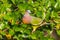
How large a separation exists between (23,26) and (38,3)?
0.17 meters

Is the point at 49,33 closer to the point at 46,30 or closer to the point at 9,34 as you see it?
the point at 46,30

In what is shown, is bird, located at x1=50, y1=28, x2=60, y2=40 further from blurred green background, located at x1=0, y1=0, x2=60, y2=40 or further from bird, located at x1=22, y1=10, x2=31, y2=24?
bird, located at x1=22, y1=10, x2=31, y2=24

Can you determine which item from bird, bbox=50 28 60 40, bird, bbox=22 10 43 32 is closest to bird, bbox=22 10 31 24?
bird, bbox=22 10 43 32

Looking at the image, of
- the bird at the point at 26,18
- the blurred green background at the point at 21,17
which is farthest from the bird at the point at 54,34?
the bird at the point at 26,18

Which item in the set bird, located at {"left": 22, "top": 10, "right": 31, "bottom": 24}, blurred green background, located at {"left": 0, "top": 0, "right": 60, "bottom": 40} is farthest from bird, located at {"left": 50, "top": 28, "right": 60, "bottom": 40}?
bird, located at {"left": 22, "top": 10, "right": 31, "bottom": 24}

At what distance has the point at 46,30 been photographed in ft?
4.97

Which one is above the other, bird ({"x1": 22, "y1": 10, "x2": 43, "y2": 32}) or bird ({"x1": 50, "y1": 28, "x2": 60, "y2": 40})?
bird ({"x1": 22, "y1": 10, "x2": 43, "y2": 32})

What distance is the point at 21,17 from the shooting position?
1.52 metres

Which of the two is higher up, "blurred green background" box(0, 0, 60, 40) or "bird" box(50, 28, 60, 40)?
"blurred green background" box(0, 0, 60, 40)

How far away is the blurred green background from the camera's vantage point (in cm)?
150

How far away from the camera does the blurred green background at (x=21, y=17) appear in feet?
4.91

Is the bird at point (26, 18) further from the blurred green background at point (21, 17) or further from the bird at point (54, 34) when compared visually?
the bird at point (54, 34)

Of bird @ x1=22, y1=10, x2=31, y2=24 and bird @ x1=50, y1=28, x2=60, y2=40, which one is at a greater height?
bird @ x1=22, y1=10, x2=31, y2=24

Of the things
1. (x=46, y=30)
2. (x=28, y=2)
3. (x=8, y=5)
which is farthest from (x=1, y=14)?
(x=46, y=30)
